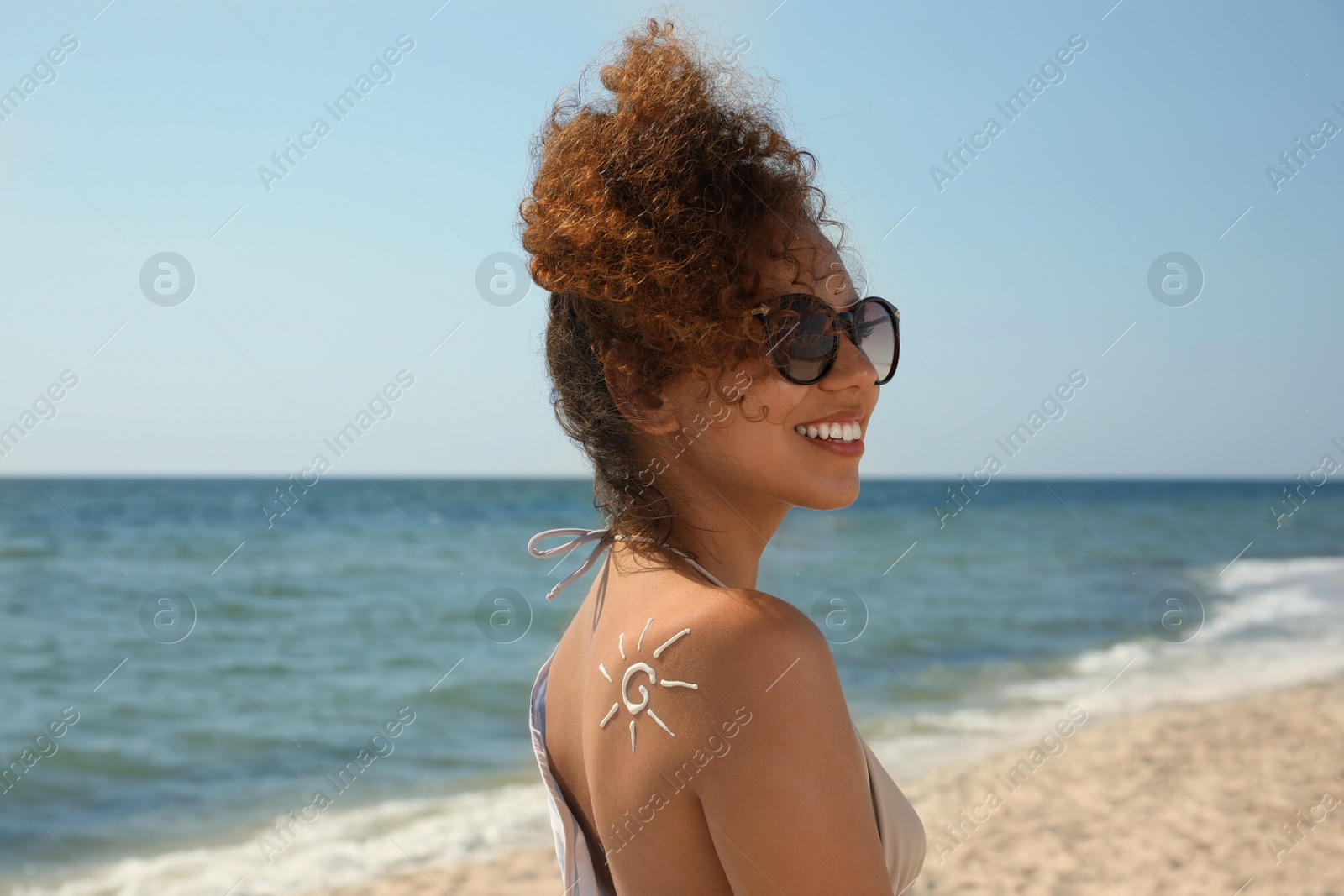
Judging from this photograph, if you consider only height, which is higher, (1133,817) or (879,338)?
(879,338)

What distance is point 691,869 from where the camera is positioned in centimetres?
132

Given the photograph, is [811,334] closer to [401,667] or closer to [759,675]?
[759,675]

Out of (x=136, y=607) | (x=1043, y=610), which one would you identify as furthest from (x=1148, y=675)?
(x=136, y=607)

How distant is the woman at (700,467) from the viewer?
3.84ft

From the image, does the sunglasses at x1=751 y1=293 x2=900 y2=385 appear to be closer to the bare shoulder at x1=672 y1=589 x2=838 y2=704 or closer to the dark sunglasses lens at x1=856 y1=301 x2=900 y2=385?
the dark sunglasses lens at x1=856 y1=301 x2=900 y2=385

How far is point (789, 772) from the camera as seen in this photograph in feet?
3.79

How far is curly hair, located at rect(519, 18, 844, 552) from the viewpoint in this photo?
1.45 meters

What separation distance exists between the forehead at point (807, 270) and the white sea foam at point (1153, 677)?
753cm

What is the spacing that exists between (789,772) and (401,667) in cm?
1238

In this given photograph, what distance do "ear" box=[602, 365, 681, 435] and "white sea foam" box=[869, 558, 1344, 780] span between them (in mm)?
7509

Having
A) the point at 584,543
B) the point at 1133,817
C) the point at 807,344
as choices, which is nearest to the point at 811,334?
the point at 807,344

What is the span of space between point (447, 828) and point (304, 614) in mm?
10113

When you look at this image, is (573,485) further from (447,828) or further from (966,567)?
(447,828)

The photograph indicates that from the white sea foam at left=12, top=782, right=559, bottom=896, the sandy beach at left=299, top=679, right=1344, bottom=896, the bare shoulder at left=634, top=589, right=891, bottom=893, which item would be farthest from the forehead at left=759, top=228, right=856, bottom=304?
the white sea foam at left=12, top=782, right=559, bottom=896
